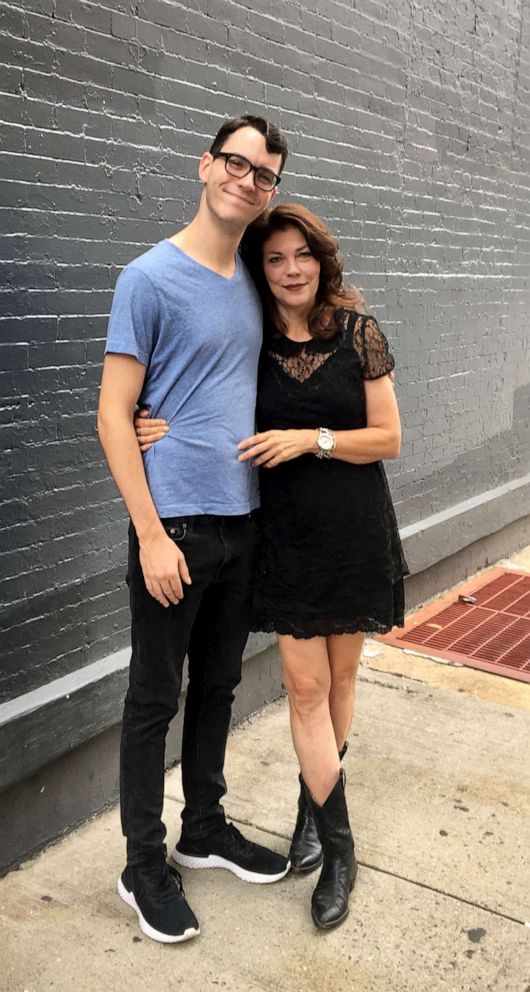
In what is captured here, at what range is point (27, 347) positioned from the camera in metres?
3.08

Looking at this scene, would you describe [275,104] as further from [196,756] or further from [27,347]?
[196,756]

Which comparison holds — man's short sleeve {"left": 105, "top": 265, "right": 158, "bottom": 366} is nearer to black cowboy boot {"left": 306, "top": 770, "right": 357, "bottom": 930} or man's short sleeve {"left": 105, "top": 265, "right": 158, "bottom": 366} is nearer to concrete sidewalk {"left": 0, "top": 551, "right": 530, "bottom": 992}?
black cowboy boot {"left": 306, "top": 770, "right": 357, "bottom": 930}

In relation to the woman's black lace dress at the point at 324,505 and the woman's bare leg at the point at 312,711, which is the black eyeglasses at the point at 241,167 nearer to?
the woman's black lace dress at the point at 324,505

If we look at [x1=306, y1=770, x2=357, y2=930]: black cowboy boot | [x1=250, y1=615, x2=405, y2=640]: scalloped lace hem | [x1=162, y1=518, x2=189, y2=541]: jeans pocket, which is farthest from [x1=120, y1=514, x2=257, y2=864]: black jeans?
[x1=306, y1=770, x2=357, y2=930]: black cowboy boot

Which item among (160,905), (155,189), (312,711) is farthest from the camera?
(155,189)

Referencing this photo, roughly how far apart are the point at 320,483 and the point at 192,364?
509 mm

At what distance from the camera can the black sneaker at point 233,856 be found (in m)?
3.21

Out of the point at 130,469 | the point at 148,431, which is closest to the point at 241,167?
the point at 148,431

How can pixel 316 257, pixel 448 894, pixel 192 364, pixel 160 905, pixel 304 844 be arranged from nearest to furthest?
pixel 192 364, pixel 316 257, pixel 160 905, pixel 448 894, pixel 304 844

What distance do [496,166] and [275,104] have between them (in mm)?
2705

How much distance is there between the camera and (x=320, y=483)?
291 cm

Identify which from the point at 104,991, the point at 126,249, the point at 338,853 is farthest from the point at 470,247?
the point at 104,991

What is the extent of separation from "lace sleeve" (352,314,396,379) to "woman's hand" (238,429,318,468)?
0.23 m

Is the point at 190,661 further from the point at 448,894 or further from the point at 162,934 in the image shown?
the point at 448,894
